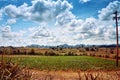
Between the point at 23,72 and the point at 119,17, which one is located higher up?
the point at 119,17

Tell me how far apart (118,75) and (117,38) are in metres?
49.6

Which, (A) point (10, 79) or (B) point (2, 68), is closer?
(A) point (10, 79)

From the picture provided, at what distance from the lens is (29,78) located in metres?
4.08

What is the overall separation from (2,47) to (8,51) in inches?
5.2

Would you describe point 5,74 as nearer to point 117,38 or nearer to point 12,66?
point 12,66

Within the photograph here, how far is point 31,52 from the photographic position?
121812mm

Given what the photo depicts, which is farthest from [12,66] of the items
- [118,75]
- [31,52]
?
[31,52]

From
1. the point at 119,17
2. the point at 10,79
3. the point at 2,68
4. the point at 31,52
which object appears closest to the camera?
the point at 10,79

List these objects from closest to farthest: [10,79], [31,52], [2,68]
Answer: [10,79] < [2,68] < [31,52]

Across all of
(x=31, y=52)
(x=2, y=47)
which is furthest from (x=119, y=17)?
(x=31, y=52)

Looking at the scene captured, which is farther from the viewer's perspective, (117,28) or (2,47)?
(117,28)

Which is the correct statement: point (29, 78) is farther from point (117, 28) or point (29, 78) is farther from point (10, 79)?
point (117, 28)

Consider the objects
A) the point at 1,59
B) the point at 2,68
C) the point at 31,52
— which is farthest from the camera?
the point at 31,52

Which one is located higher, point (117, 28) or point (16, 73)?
point (117, 28)
